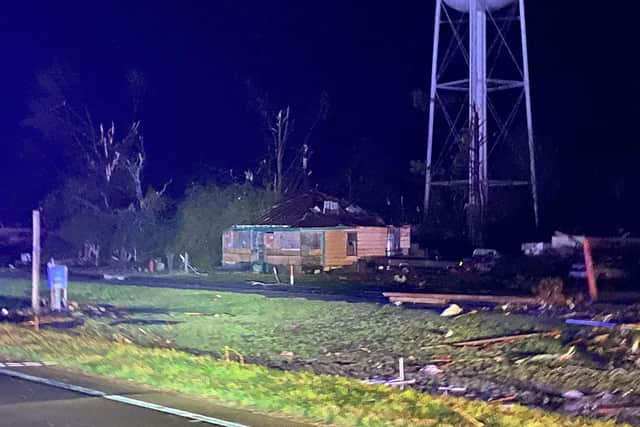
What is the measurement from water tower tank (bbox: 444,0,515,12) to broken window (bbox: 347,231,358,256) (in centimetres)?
1188

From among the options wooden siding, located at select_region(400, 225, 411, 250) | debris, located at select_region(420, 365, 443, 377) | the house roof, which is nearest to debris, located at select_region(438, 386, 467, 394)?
debris, located at select_region(420, 365, 443, 377)

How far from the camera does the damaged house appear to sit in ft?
143

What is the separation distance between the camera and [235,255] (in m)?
46.8

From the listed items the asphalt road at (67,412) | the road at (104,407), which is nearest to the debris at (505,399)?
the road at (104,407)

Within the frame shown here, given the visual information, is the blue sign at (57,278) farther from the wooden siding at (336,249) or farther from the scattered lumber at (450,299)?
the wooden siding at (336,249)

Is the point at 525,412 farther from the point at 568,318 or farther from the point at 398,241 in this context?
the point at 398,241

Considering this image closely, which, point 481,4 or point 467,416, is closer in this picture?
point 467,416

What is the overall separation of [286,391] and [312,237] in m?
31.5

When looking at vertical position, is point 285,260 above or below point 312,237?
below

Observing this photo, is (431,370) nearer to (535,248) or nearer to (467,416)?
(467,416)

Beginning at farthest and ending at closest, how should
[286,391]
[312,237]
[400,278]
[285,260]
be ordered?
1. [285,260]
2. [312,237]
3. [400,278]
4. [286,391]

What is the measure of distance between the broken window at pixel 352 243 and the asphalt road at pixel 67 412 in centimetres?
3288

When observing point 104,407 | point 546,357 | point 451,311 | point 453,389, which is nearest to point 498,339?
point 546,357

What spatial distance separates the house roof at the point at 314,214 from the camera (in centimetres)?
4441
